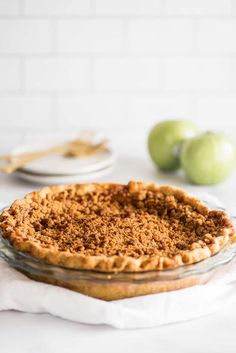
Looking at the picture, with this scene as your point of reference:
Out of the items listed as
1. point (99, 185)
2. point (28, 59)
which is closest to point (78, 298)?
point (99, 185)

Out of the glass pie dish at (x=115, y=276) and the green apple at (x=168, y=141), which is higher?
the glass pie dish at (x=115, y=276)

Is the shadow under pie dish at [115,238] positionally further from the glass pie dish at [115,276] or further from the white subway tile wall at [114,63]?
the white subway tile wall at [114,63]

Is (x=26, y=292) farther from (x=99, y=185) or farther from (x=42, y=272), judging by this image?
(x=99, y=185)

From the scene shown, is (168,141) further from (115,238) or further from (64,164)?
(115,238)

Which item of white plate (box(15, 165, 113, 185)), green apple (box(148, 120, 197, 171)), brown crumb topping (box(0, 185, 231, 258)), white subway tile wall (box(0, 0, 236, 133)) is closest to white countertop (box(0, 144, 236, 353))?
brown crumb topping (box(0, 185, 231, 258))

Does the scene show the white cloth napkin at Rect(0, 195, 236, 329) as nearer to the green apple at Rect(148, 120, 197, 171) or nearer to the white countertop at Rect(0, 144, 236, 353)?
the white countertop at Rect(0, 144, 236, 353)

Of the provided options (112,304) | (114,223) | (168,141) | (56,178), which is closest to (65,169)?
(56,178)

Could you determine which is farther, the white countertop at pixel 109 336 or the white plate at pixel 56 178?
the white plate at pixel 56 178

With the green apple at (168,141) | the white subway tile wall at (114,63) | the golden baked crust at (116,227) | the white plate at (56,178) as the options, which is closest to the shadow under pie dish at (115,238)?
the golden baked crust at (116,227)
